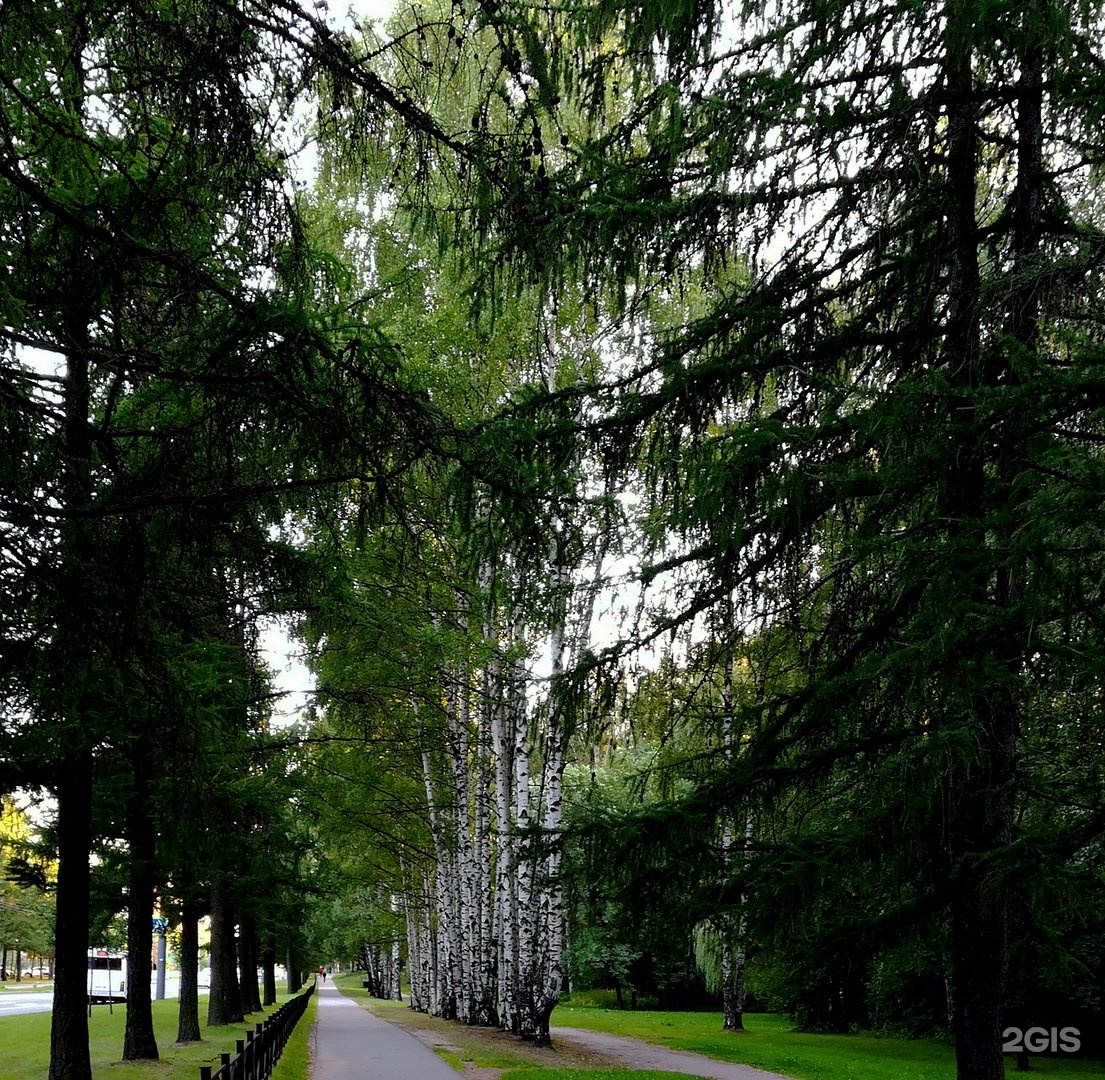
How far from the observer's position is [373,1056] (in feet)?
54.2

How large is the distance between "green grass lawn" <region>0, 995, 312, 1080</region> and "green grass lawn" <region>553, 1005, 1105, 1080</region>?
8.16 meters

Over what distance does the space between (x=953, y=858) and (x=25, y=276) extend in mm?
6364

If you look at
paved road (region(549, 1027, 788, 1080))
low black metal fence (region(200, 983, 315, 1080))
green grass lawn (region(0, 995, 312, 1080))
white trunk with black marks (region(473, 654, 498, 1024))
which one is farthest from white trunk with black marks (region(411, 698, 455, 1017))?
low black metal fence (region(200, 983, 315, 1080))

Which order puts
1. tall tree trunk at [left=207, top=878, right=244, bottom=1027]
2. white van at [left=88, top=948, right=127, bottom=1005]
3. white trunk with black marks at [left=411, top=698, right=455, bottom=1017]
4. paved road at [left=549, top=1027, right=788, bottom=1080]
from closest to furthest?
1. paved road at [left=549, top=1027, right=788, bottom=1080]
2. tall tree trunk at [left=207, top=878, right=244, bottom=1027]
3. white trunk with black marks at [left=411, top=698, right=455, bottom=1017]
4. white van at [left=88, top=948, right=127, bottom=1005]

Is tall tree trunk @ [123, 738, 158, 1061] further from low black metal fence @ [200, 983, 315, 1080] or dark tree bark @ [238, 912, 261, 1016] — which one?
dark tree bark @ [238, 912, 261, 1016]

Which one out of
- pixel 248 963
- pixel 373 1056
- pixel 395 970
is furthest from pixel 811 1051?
pixel 395 970

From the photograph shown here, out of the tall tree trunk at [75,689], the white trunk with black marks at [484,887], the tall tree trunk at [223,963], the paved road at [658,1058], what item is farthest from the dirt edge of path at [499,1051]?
the tall tree trunk at [75,689]

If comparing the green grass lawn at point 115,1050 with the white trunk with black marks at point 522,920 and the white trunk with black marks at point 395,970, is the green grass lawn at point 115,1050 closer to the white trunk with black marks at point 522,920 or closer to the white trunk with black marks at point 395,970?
the white trunk with black marks at point 522,920

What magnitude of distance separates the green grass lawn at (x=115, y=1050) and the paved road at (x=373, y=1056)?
799mm

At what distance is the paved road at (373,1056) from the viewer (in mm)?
13773

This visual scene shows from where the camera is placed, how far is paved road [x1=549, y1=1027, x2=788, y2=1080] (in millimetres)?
15211

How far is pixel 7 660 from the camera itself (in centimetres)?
685

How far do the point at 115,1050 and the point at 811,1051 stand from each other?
13.6 meters

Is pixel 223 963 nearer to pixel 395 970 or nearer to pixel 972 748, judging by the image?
pixel 972 748
